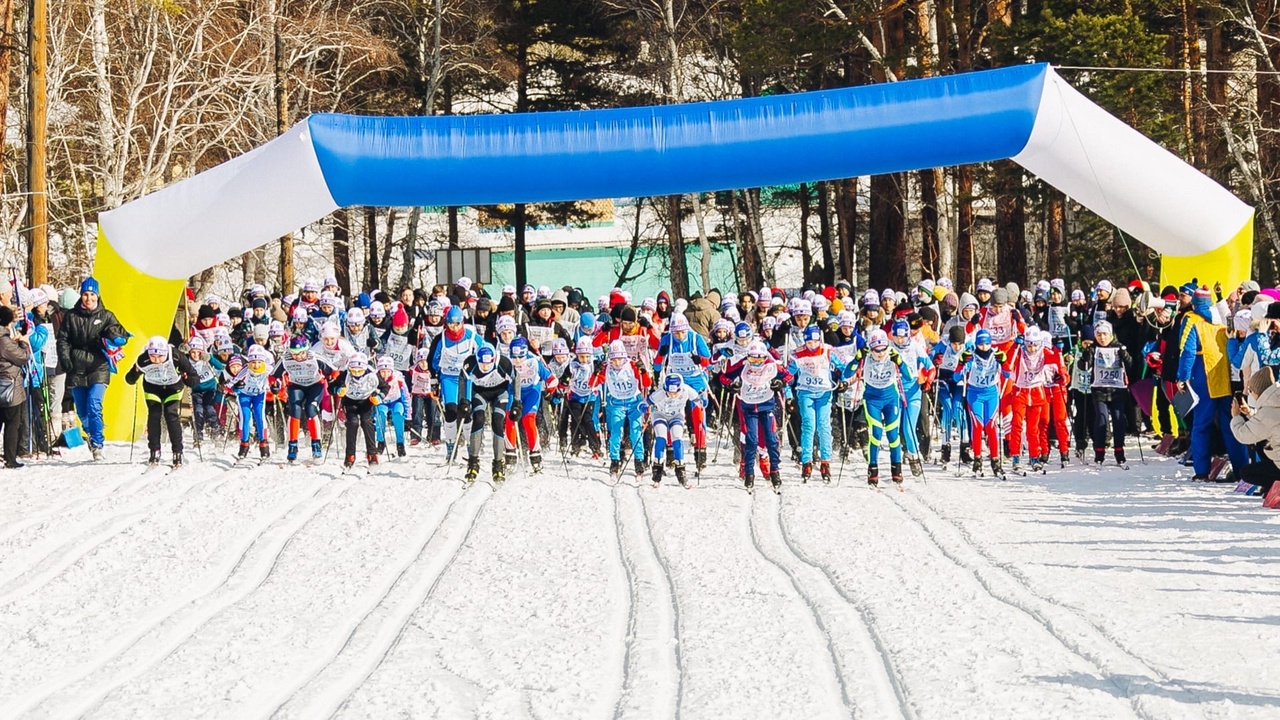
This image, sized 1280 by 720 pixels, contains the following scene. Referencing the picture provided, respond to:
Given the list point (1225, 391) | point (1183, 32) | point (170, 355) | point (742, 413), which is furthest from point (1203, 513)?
point (1183, 32)

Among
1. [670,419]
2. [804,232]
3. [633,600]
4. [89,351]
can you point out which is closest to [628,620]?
[633,600]

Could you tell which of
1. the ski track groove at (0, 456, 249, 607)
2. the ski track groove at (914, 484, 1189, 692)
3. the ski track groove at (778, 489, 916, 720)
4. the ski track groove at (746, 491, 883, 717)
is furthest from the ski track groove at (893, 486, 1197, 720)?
the ski track groove at (0, 456, 249, 607)

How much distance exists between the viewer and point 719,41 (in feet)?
115

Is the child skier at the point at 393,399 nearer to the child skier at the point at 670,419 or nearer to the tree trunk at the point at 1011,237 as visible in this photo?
the child skier at the point at 670,419

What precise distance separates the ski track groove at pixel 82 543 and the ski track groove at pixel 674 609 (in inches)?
152

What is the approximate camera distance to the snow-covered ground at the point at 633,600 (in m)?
6.67

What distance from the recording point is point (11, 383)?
1454 cm

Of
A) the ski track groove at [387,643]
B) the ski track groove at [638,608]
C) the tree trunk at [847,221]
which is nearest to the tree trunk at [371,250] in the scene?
the tree trunk at [847,221]

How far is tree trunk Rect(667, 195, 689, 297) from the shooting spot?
3850 centimetres

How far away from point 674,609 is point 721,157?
761 cm

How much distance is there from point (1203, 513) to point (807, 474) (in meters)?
3.73

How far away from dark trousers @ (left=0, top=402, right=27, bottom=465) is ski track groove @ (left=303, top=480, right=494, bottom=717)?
228 inches

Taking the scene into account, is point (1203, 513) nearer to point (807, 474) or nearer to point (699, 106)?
point (807, 474)

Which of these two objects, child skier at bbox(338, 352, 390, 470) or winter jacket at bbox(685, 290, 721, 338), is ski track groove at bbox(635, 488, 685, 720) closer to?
child skier at bbox(338, 352, 390, 470)
